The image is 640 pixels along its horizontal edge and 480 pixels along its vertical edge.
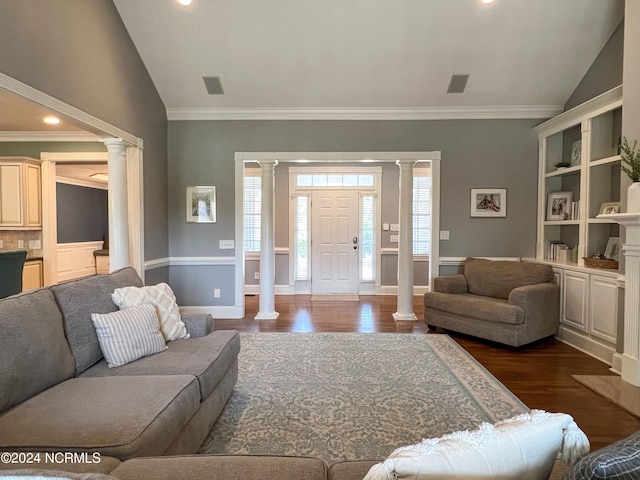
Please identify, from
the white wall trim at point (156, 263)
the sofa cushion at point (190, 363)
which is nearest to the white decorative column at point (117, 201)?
the white wall trim at point (156, 263)

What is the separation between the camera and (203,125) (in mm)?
4645

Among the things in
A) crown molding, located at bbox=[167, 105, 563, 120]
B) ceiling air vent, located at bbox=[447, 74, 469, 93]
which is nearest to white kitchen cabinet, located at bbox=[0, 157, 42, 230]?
crown molding, located at bbox=[167, 105, 563, 120]

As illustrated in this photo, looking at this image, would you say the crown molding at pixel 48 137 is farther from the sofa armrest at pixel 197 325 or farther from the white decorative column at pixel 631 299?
the white decorative column at pixel 631 299

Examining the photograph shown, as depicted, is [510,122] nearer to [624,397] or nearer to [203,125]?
[624,397]

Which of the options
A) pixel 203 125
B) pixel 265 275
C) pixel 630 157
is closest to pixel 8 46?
pixel 203 125

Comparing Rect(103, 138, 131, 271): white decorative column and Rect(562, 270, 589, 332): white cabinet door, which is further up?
Rect(103, 138, 131, 271): white decorative column

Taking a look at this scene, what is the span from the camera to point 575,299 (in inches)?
143

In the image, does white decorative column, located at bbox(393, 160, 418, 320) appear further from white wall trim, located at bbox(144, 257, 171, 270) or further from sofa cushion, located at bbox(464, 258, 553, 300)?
white wall trim, located at bbox(144, 257, 171, 270)

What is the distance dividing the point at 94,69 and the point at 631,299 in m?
4.94

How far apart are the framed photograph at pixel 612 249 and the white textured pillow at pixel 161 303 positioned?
414 cm

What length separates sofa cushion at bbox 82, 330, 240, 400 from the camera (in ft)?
6.14

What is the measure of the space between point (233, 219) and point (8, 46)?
9.24 ft

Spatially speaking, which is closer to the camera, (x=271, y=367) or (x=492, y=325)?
(x=271, y=367)

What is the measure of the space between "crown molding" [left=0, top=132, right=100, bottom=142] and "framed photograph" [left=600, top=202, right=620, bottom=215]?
5.93 meters
